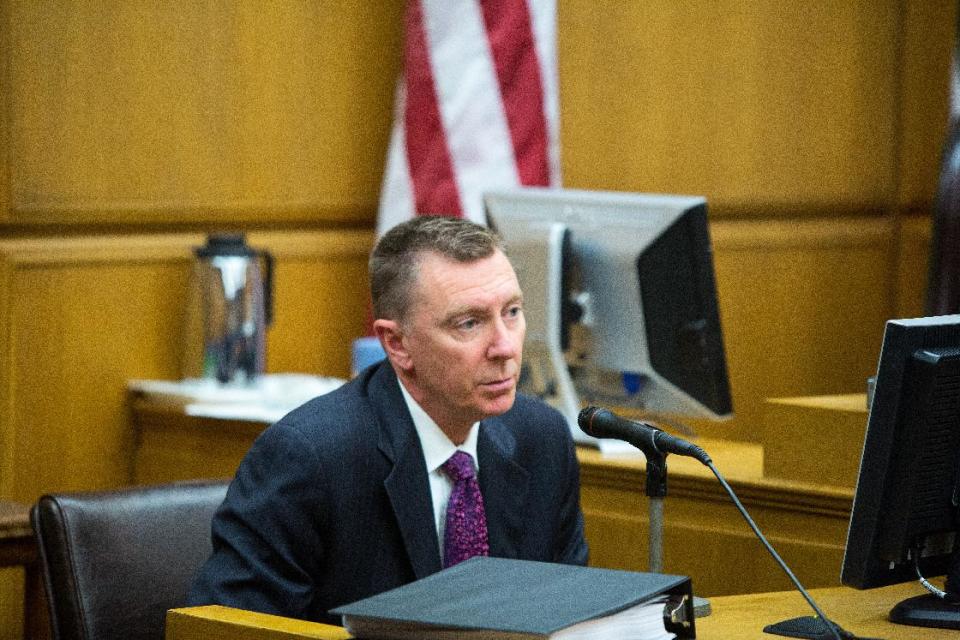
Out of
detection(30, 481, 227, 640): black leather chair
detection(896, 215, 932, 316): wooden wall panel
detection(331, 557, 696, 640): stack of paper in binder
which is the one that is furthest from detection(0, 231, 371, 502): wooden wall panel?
detection(896, 215, 932, 316): wooden wall panel

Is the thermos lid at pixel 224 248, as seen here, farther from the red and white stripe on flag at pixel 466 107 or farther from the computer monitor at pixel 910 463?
the computer monitor at pixel 910 463

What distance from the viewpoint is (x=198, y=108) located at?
170 inches

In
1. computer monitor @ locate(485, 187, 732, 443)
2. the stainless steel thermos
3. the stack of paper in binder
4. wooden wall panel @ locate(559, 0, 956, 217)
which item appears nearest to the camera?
the stack of paper in binder

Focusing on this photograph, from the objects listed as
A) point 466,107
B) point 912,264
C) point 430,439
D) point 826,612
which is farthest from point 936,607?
point 912,264

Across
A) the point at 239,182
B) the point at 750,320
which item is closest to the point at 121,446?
the point at 239,182

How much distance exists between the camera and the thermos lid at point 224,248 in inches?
163

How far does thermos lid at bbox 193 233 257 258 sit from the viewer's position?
414cm

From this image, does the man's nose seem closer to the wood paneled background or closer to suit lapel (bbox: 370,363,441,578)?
suit lapel (bbox: 370,363,441,578)

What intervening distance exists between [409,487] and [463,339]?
0.76ft

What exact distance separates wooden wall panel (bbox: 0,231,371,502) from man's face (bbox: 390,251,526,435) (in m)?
1.77

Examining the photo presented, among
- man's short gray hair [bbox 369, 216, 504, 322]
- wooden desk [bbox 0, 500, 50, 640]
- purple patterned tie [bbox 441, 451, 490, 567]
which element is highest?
man's short gray hair [bbox 369, 216, 504, 322]

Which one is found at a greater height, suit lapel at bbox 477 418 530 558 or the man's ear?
the man's ear

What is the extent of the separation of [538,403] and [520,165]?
1.91m

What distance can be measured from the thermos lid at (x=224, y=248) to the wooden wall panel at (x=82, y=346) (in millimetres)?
162
